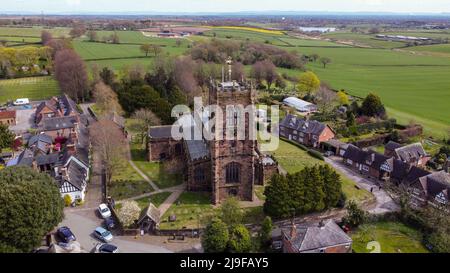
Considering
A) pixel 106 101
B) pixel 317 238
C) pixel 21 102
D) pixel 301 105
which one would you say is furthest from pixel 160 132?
pixel 21 102

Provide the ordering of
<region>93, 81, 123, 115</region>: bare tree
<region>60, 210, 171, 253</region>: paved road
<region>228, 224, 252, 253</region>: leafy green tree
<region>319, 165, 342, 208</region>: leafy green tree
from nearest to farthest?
<region>228, 224, 252, 253</region>: leafy green tree
<region>60, 210, 171, 253</region>: paved road
<region>319, 165, 342, 208</region>: leafy green tree
<region>93, 81, 123, 115</region>: bare tree

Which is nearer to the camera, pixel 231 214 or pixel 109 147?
pixel 231 214

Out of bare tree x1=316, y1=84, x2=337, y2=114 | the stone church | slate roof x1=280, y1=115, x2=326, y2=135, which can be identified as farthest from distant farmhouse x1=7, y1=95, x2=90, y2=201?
bare tree x1=316, y1=84, x2=337, y2=114

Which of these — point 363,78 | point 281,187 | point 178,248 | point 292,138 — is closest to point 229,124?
point 281,187

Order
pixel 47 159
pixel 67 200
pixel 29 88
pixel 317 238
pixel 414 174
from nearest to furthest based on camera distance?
pixel 317 238 < pixel 67 200 < pixel 414 174 < pixel 47 159 < pixel 29 88

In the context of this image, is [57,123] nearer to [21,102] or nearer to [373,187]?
[21,102]

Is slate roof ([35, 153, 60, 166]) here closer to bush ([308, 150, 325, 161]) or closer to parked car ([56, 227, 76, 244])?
parked car ([56, 227, 76, 244])

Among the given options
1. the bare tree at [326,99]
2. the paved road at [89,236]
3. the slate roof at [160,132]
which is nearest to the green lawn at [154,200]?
the paved road at [89,236]

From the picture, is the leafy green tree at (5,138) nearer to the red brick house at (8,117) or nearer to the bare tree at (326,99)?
the red brick house at (8,117)
